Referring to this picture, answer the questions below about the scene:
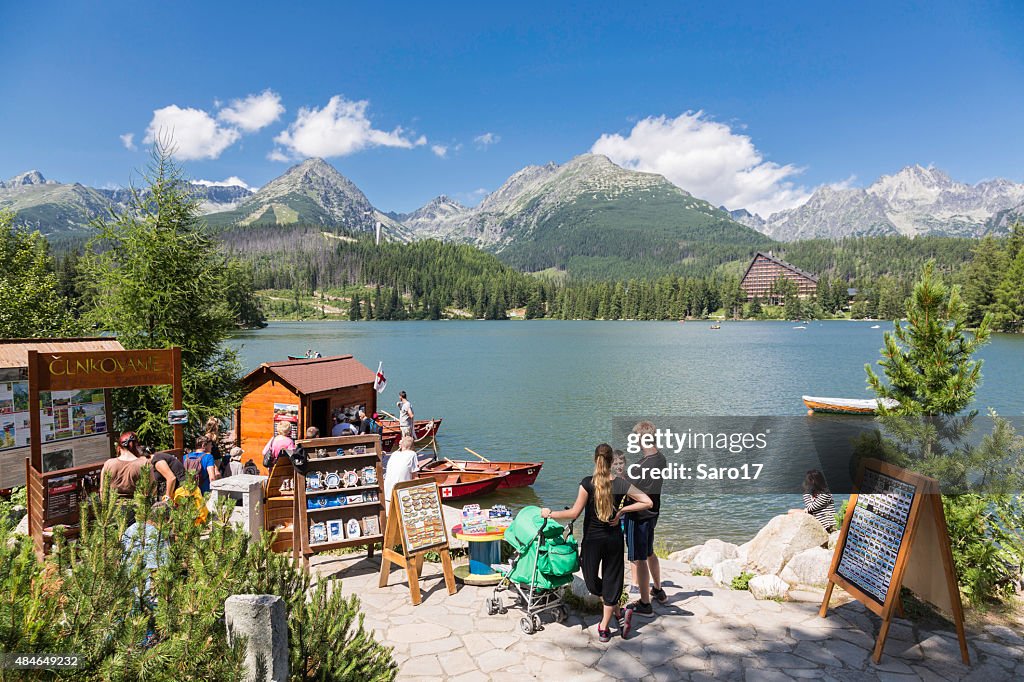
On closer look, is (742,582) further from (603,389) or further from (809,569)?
(603,389)

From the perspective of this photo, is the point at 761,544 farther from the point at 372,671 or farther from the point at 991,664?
the point at 372,671

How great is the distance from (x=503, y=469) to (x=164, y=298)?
11.1 m

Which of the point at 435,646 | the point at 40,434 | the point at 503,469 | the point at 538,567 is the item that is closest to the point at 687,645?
the point at 538,567

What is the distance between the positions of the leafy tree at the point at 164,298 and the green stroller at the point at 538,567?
11172 mm

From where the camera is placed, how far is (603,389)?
4409 cm

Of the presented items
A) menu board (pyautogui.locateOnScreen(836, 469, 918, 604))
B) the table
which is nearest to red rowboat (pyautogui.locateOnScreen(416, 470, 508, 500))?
the table

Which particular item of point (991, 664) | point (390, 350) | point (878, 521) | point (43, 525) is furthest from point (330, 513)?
point (390, 350)

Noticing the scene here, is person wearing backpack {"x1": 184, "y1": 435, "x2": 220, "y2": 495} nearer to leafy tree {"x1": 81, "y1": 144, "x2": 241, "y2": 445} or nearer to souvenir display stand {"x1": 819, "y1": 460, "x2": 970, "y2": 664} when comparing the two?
leafy tree {"x1": 81, "y1": 144, "x2": 241, "y2": 445}

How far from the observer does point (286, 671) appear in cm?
350

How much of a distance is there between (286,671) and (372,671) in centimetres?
75

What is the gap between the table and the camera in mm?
7320

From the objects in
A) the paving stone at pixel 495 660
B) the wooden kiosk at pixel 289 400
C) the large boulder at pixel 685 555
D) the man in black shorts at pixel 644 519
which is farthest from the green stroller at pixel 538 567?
the wooden kiosk at pixel 289 400

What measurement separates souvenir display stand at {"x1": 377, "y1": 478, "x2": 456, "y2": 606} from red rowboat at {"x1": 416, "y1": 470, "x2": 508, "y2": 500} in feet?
31.7

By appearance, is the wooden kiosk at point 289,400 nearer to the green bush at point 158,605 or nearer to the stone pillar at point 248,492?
the stone pillar at point 248,492
